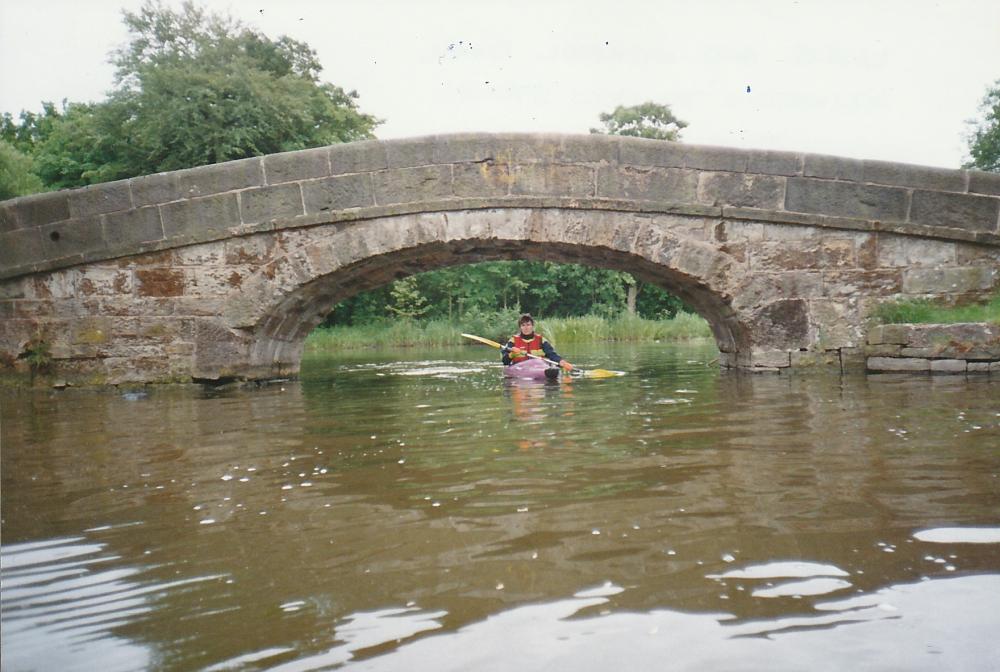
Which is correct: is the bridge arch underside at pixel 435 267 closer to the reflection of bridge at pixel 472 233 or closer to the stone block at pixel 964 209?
the reflection of bridge at pixel 472 233

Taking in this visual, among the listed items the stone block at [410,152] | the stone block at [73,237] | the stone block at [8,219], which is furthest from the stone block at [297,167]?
the stone block at [8,219]

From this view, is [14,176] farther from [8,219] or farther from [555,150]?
[555,150]

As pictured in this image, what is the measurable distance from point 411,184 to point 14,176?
20.0m

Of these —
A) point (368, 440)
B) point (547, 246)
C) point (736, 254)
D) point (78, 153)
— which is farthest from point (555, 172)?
point (78, 153)

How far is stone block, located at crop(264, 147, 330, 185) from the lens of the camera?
7738 millimetres

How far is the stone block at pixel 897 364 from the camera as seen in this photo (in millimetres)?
7387

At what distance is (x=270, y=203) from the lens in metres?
7.80

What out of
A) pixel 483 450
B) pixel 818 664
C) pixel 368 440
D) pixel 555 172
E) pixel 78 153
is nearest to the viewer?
pixel 818 664

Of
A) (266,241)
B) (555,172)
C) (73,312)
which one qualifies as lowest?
(73,312)

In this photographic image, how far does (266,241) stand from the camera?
786 cm

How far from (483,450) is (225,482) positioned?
1171 mm

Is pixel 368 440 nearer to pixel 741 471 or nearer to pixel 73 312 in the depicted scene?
pixel 741 471

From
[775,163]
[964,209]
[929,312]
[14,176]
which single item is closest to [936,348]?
[929,312]

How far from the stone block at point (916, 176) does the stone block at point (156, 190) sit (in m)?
6.18
